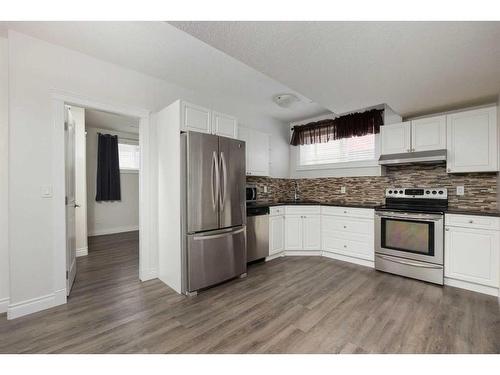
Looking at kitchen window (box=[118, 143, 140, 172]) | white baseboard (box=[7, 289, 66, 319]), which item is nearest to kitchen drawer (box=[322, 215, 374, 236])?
white baseboard (box=[7, 289, 66, 319])

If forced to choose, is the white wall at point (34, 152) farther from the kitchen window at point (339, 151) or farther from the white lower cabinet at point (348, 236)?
the kitchen window at point (339, 151)

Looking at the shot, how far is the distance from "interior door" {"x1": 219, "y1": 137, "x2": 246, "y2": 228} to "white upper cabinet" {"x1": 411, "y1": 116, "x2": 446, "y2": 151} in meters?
2.42

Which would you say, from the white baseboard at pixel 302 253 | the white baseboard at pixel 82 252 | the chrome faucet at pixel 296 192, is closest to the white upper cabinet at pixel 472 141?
the white baseboard at pixel 302 253

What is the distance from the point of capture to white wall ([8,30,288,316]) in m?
2.10

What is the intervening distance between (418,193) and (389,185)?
446 mm

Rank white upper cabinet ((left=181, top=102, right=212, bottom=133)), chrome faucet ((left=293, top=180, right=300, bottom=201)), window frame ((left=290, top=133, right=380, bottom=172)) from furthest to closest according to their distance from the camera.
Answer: chrome faucet ((left=293, top=180, right=300, bottom=201))
window frame ((left=290, top=133, right=380, bottom=172))
white upper cabinet ((left=181, top=102, right=212, bottom=133))

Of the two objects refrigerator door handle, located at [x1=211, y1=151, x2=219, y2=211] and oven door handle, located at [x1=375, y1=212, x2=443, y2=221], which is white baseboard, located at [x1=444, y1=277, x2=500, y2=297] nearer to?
oven door handle, located at [x1=375, y1=212, x2=443, y2=221]

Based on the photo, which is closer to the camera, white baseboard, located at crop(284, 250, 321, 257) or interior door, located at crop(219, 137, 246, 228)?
interior door, located at crop(219, 137, 246, 228)

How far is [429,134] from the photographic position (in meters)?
3.15

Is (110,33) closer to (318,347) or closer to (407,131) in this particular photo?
(318,347)

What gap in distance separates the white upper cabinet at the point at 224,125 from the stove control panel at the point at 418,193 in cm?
252

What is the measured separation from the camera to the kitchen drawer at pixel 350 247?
11.1 ft

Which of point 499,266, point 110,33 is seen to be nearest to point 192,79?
point 110,33

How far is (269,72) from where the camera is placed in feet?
7.63
